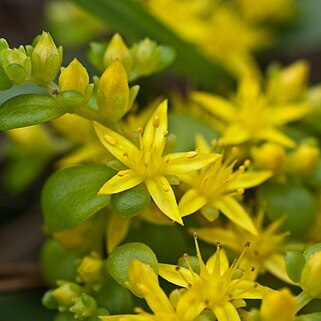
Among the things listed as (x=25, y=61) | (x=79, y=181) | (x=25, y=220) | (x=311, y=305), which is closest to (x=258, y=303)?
(x=311, y=305)

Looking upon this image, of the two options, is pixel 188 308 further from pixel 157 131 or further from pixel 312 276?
pixel 157 131

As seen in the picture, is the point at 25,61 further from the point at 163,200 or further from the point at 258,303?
the point at 258,303

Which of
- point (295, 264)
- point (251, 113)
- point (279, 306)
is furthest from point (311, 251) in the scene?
point (251, 113)

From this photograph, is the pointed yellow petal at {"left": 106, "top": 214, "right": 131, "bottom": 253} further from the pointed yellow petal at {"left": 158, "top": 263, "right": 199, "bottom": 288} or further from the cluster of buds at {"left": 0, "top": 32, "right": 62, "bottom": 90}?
the cluster of buds at {"left": 0, "top": 32, "right": 62, "bottom": 90}

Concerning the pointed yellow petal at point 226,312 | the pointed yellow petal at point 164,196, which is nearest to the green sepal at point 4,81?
the pointed yellow petal at point 164,196

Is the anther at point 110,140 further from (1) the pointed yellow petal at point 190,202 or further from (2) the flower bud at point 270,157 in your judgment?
(2) the flower bud at point 270,157
